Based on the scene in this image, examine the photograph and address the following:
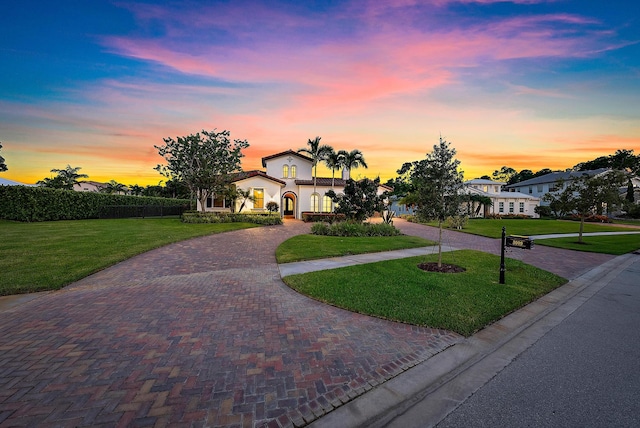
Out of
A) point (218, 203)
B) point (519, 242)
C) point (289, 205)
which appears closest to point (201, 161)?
point (218, 203)

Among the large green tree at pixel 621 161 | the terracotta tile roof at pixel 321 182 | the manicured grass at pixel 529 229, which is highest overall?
the large green tree at pixel 621 161

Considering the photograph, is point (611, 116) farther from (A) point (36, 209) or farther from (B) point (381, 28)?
(A) point (36, 209)

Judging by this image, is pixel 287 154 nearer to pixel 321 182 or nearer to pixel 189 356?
pixel 321 182

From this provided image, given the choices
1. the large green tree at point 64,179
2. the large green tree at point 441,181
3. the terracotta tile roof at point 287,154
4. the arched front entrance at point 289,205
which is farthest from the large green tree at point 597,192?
the large green tree at point 64,179

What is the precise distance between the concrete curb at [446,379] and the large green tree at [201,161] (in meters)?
24.5

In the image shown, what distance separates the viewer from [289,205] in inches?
1299

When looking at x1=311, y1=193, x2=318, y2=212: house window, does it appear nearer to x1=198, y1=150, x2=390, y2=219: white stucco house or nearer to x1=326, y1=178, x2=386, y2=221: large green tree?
x1=198, y1=150, x2=390, y2=219: white stucco house

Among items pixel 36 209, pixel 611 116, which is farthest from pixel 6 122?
pixel 611 116

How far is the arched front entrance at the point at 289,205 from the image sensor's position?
104ft

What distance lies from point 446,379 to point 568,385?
1444mm

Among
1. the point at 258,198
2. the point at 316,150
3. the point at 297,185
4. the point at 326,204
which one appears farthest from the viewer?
the point at 326,204

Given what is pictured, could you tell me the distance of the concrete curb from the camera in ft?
8.49

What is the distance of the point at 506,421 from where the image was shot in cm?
252

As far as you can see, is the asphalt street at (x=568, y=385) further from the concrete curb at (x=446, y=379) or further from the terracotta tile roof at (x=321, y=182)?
the terracotta tile roof at (x=321, y=182)
